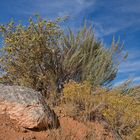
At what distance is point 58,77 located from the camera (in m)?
11.8

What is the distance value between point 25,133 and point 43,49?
4.31 metres

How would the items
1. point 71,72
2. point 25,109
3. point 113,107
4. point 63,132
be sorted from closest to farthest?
point 25,109, point 63,132, point 113,107, point 71,72

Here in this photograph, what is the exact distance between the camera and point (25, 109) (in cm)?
805

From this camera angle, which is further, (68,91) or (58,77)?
(58,77)

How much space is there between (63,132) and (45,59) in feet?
13.0

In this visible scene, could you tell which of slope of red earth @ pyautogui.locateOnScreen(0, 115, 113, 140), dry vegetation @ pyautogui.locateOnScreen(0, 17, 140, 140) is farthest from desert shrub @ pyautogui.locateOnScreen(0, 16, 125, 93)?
slope of red earth @ pyautogui.locateOnScreen(0, 115, 113, 140)

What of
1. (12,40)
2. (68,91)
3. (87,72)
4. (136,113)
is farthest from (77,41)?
(136,113)

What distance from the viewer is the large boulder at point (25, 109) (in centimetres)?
799

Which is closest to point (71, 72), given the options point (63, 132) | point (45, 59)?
point (45, 59)

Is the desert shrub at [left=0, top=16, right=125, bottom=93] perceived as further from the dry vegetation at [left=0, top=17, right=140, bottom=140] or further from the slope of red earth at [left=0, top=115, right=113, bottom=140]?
the slope of red earth at [left=0, top=115, right=113, bottom=140]

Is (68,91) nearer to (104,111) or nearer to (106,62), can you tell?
(104,111)

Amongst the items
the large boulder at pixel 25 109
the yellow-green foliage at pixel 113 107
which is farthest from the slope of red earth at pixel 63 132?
the yellow-green foliage at pixel 113 107

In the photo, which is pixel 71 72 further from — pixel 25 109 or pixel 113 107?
pixel 25 109

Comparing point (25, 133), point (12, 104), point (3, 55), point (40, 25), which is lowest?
point (25, 133)
